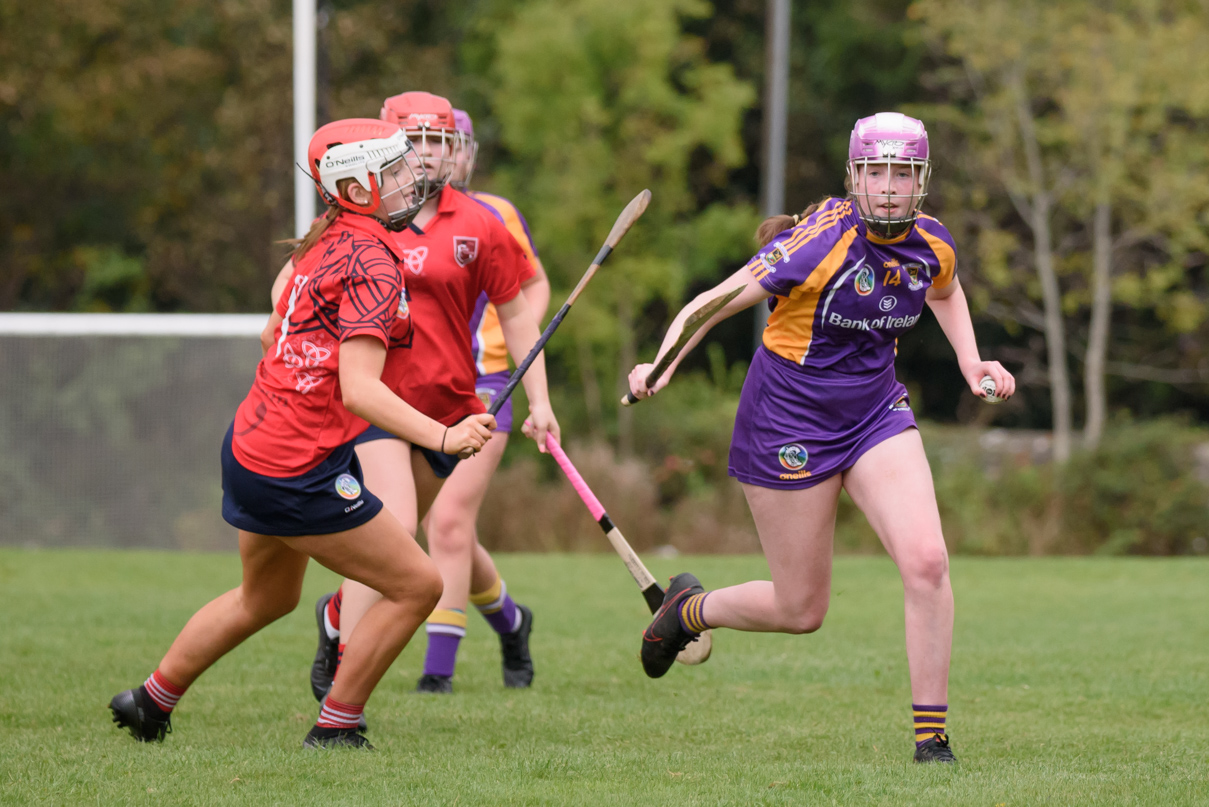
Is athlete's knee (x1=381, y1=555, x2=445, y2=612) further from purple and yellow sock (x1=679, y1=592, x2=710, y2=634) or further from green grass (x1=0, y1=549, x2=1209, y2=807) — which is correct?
purple and yellow sock (x1=679, y1=592, x2=710, y2=634)

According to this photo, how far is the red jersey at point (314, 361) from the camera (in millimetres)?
4242

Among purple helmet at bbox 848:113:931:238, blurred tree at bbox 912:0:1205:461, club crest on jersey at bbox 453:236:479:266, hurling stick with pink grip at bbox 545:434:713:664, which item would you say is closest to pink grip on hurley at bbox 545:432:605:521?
hurling stick with pink grip at bbox 545:434:713:664

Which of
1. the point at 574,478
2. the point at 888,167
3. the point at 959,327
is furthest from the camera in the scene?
the point at 574,478

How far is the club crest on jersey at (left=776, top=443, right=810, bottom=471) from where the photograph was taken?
15.5 feet

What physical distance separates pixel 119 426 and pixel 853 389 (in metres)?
8.91

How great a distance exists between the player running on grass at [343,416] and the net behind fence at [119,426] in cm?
789

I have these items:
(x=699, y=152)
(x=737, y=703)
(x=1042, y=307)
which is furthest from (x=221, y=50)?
(x=737, y=703)

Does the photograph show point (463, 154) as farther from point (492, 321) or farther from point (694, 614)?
point (694, 614)

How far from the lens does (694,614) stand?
5.29 m

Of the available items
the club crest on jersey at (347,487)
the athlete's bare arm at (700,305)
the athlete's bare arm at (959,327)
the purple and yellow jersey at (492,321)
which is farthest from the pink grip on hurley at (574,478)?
the athlete's bare arm at (959,327)

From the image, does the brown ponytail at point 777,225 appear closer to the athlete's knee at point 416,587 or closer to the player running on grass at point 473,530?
the player running on grass at point 473,530

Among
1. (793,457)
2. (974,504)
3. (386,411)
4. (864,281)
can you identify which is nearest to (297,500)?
(386,411)

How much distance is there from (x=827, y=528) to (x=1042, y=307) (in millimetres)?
16592

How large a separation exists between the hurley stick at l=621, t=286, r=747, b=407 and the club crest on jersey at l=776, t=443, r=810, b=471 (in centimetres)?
49
